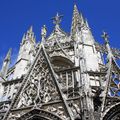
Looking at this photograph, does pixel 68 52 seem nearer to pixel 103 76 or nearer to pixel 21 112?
pixel 103 76

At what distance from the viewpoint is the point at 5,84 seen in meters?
14.9

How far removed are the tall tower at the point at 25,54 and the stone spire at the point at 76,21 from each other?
3.39m

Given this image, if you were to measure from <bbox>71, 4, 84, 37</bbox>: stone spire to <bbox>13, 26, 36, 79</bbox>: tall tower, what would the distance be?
3.39 metres

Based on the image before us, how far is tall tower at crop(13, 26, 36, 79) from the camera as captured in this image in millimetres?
18000

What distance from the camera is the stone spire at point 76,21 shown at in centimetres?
2080

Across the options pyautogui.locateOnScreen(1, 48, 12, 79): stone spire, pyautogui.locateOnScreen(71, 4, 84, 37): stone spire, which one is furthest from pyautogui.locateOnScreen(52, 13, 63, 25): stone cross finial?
pyautogui.locateOnScreen(1, 48, 12, 79): stone spire

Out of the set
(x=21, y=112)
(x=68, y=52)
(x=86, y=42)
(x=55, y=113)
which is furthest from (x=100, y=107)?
(x=68, y=52)

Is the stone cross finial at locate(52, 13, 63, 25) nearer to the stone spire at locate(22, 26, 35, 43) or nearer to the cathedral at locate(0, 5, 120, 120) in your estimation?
the stone spire at locate(22, 26, 35, 43)

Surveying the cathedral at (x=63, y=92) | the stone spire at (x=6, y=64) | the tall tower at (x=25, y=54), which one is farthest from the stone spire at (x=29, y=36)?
the cathedral at (x=63, y=92)

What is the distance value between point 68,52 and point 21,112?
30.1 ft

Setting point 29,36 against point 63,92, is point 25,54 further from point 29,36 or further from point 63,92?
point 63,92

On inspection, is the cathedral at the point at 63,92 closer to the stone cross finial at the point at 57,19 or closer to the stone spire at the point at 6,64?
the stone spire at the point at 6,64

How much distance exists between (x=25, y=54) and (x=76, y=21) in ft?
17.8

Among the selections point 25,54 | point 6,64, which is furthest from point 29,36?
point 6,64
